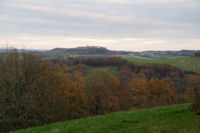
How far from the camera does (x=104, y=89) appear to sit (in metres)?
37.2

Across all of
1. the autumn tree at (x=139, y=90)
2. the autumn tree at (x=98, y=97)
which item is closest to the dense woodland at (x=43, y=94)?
the autumn tree at (x=98, y=97)

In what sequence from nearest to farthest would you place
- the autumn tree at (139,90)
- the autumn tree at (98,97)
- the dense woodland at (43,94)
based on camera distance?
the dense woodland at (43,94) < the autumn tree at (98,97) < the autumn tree at (139,90)

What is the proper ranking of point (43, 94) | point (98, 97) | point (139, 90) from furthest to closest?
1. point (139, 90)
2. point (98, 97)
3. point (43, 94)

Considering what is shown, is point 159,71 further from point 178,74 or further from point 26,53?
point 26,53

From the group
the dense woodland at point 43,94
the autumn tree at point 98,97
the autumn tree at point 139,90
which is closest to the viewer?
the dense woodland at point 43,94

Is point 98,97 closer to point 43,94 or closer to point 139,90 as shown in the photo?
point 43,94

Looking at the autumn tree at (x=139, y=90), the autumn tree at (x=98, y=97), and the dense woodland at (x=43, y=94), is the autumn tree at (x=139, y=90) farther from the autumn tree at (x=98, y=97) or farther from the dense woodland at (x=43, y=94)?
the autumn tree at (x=98, y=97)

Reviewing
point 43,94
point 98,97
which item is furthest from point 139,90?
point 43,94

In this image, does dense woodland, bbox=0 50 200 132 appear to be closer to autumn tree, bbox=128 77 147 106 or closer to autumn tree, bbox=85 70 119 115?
autumn tree, bbox=85 70 119 115

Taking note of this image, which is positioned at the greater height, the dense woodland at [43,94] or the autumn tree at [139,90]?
the dense woodland at [43,94]

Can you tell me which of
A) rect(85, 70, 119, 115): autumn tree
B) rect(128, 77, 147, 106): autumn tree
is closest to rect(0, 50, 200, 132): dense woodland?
rect(85, 70, 119, 115): autumn tree

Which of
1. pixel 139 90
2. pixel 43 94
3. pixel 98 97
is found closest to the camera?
pixel 43 94

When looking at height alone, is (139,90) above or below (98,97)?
Answer: below

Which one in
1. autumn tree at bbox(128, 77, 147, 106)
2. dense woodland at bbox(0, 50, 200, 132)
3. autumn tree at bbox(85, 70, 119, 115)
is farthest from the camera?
autumn tree at bbox(128, 77, 147, 106)
